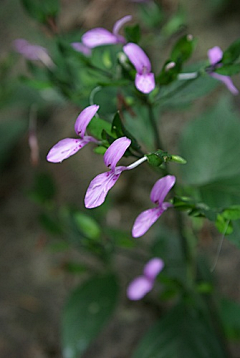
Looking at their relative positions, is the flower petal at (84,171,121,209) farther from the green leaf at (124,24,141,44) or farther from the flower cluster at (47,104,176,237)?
the green leaf at (124,24,141,44)

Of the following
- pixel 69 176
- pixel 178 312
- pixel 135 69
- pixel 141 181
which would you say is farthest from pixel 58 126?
pixel 135 69

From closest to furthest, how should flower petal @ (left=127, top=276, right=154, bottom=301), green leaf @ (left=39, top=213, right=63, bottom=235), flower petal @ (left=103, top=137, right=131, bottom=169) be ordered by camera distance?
flower petal @ (left=103, top=137, right=131, bottom=169), flower petal @ (left=127, top=276, right=154, bottom=301), green leaf @ (left=39, top=213, right=63, bottom=235)

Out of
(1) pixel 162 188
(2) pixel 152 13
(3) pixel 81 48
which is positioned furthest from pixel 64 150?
(2) pixel 152 13

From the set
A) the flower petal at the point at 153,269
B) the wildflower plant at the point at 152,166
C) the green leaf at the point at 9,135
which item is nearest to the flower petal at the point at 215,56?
the wildflower plant at the point at 152,166

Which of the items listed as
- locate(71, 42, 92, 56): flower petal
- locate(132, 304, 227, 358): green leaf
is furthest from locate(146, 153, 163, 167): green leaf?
locate(132, 304, 227, 358): green leaf

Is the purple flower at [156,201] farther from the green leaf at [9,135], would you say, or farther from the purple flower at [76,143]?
the green leaf at [9,135]

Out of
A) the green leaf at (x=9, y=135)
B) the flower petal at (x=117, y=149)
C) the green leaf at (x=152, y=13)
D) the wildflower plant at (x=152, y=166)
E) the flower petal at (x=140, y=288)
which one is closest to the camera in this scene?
the flower petal at (x=117, y=149)
